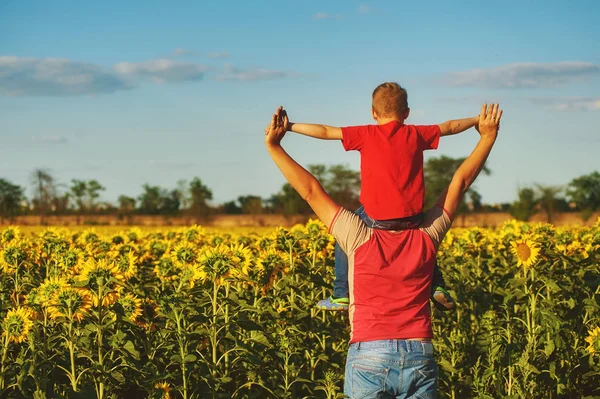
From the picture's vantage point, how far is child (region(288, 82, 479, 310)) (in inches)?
157

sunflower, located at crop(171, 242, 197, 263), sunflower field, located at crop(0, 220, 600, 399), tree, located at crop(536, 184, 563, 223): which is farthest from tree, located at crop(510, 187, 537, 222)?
sunflower, located at crop(171, 242, 197, 263)

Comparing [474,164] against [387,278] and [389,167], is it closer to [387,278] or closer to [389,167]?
[389,167]

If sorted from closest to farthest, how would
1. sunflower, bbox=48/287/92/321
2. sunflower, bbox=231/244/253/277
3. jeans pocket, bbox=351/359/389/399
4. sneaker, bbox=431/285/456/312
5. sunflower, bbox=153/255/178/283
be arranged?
Answer: jeans pocket, bbox=351/359/389/399 < sneaker, bbox=431/285/456/312 < sunflower, bbox=48/287/92/321 < sunflower, bbox=231/244/253/277 < sunflower, bbox=153/255/178/283

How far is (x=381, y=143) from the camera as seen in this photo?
399 centimetres

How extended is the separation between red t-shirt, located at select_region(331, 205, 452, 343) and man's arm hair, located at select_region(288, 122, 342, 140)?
1.17 ft

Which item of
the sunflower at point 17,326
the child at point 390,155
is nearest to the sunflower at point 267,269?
the sunflower at point 17,326

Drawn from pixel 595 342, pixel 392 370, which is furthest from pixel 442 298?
pixel 595 342

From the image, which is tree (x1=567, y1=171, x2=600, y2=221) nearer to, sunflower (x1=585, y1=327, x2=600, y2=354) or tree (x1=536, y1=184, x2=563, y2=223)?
tree (x1=536, y1=184, x2=563, y2=223)

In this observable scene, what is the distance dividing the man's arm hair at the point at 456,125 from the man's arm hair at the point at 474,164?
4 centimetres

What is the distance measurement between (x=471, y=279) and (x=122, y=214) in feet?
131

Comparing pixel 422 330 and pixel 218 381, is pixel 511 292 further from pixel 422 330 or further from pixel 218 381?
pixel 422 330

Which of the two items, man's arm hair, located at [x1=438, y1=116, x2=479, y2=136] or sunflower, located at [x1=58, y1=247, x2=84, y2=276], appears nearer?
man's arm hair, located at [x1=438, y1=116, x2=479, y2=136]

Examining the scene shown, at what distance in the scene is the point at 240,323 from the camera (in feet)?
19.9

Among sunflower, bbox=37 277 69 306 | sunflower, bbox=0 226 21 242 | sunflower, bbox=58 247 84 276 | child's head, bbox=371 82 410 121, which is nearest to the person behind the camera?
child's head, bbox=371 82 410 121
